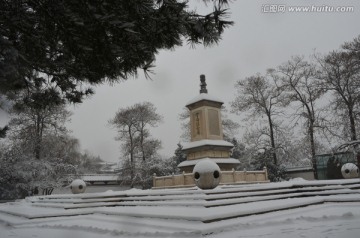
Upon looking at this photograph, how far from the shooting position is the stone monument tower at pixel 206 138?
74.4 feet

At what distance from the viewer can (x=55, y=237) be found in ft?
22.2

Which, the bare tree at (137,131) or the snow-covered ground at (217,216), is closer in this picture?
the snow-covered ground at (217,216)

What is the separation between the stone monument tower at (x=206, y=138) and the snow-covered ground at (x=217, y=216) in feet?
34.1

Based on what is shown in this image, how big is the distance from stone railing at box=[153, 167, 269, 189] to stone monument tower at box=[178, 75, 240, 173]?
1.94 metres

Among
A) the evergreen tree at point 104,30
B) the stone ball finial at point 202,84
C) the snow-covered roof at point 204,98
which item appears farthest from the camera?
the stone ball finial at point 202,84

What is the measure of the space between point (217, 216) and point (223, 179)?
505 inches

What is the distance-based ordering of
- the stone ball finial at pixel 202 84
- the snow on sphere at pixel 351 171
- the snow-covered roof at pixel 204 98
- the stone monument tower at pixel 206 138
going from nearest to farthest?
the snow on sphere at pixel 351 171
the stone monument tower at pixel 206 138
the snow-covered roof at pixel 204 98
the stone ball finial at pixel 202 84

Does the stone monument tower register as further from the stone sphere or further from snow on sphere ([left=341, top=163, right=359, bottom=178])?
the stone sphere

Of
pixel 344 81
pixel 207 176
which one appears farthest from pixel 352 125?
pixel 207 176

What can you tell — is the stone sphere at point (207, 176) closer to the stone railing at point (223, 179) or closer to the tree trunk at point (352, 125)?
the stone railing at point (223, 179)

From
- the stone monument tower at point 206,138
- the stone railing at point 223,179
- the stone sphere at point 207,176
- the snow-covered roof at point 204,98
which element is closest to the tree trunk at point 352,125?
A: the stone railing at point 223,179

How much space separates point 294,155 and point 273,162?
254cm

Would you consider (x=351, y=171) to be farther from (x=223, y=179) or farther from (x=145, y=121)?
(x=145, y=121)

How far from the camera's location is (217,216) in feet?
22.3
